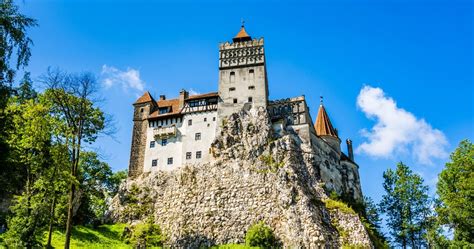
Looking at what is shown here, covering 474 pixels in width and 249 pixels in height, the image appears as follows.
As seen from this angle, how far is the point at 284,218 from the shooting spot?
146 ft

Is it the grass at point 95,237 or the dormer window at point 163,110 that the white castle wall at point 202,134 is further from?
the grass at point 95,237

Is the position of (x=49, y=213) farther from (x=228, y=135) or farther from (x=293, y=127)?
(x=293, y=127)

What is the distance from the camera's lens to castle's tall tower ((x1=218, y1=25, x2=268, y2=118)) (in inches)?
2178

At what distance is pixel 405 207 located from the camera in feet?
154

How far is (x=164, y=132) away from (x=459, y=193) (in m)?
33.1

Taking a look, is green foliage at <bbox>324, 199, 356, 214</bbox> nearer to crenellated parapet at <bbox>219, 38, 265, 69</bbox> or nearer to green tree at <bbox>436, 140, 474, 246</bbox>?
green tree at <bbox>436, 140, 474, 246</bbox>

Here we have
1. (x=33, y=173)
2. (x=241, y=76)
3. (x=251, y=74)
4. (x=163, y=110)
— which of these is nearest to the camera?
(x=33, y=173)

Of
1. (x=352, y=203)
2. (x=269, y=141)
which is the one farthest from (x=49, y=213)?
(x=352, y=203)

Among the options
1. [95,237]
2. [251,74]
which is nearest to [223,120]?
[251,74]

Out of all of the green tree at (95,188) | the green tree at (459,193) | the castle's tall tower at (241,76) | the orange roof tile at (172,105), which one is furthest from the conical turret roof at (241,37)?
the green tree at (459,193)

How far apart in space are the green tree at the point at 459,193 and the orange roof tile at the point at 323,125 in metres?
18.4

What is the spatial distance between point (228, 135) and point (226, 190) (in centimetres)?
707

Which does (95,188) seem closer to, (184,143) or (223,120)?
(184,143)

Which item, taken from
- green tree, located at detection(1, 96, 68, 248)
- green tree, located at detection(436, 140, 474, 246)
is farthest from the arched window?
green tree, located at detection(1, 96, 68, 248)
